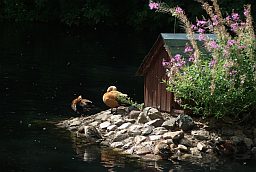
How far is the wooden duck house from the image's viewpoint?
14.2 meters

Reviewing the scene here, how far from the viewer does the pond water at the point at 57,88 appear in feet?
39.3

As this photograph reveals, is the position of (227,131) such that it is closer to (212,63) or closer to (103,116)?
(212,63)

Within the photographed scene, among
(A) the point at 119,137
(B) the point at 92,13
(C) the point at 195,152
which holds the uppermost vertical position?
(B) the point at 92,13

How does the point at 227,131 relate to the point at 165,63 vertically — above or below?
below

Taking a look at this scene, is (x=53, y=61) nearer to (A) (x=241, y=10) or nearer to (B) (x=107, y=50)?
(B) (x=107, y=50)

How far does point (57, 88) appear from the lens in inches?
744

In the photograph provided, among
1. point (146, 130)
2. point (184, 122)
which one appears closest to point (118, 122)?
point (146, 130)

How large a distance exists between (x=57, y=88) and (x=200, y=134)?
658 cm

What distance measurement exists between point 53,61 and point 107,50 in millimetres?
4931

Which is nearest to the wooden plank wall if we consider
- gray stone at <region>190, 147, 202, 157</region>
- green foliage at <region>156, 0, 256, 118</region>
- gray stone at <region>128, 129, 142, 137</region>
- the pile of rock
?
the pile of rock

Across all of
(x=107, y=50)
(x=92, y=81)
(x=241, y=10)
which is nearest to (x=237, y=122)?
(x=92, y=81)

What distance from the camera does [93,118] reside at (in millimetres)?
14703

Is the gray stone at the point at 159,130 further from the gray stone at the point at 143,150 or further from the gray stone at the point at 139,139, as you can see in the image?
the gray stone at the point at 143,150

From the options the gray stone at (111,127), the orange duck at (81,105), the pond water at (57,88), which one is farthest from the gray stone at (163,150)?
the orange duck at (81,105)
